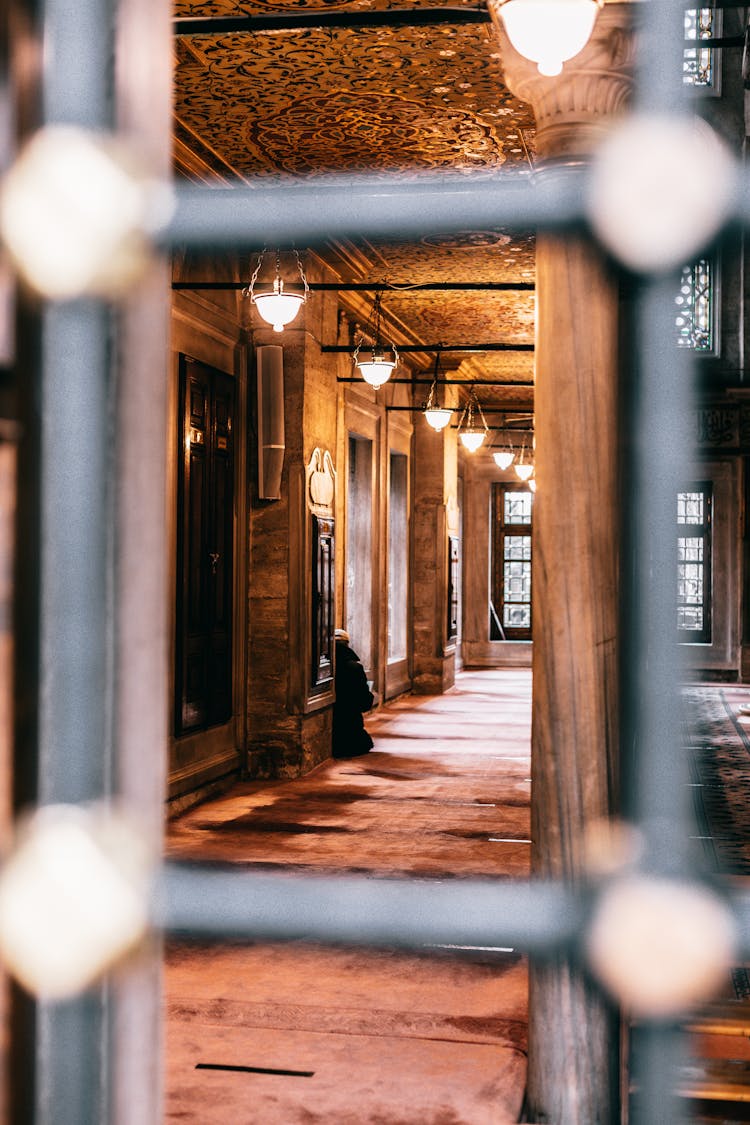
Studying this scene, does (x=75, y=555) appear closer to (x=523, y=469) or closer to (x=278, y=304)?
(x=278, y=304)

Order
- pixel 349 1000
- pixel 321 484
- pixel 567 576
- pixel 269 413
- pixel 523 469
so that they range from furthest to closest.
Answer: pixel 523 469, pixel 321 484, pixel 269 413, pixel 349 1000, pixel 567 576

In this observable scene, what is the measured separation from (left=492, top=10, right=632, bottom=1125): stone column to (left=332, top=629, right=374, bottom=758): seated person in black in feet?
23.6

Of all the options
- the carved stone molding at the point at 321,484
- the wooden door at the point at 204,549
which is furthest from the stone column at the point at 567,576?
the carved stone molding at the point at 321,484

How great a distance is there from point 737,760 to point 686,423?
10399 mm

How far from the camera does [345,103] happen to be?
6938mm

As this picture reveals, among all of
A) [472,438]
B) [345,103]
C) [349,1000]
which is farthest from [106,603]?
[472,438]

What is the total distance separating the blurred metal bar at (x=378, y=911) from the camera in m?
0.85

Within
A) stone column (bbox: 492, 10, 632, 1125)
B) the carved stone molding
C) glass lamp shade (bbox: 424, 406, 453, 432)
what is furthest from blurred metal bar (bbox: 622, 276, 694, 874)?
glass lamp shade (bbox: 424, 406, 453, 432)

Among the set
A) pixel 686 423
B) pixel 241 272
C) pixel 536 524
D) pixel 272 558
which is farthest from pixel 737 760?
pixel 686 423

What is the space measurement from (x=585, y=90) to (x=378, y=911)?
2.70m

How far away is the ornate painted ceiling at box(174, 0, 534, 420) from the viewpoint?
5.96 m

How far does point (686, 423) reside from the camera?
91 centimetres

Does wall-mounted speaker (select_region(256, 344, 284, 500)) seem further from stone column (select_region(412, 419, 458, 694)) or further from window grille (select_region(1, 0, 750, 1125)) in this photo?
window grille (select_region(1, 0, 750, 1125))

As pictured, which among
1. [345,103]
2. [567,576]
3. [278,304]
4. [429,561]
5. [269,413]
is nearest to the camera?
[567,576]
